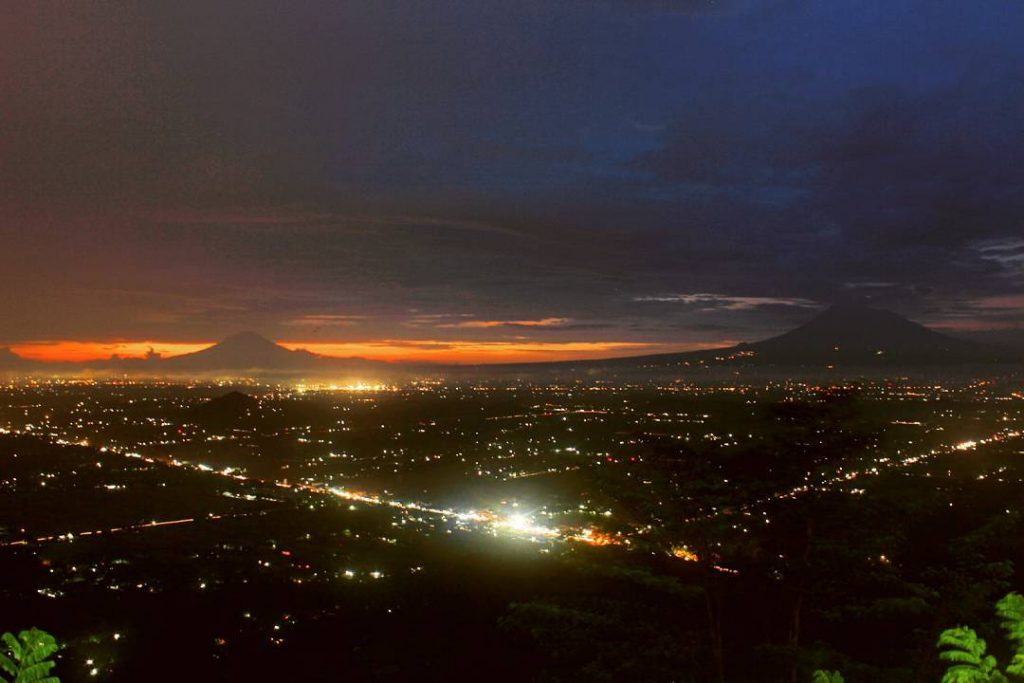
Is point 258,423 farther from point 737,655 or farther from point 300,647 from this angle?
point 737,655

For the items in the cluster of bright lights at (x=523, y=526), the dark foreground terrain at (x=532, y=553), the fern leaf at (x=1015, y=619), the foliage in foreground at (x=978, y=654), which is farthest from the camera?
the cluster of bright lights at (x=523, y=526)

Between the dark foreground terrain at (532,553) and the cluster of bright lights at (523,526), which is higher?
the dark foreground terrain at (532,553)

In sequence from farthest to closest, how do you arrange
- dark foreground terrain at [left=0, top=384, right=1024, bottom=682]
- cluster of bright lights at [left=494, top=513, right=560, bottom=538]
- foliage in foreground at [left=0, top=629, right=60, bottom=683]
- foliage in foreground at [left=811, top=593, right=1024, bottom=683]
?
cluster of bright lights at [left=494, top=513, right=560, bottom=538] → dark foreground terrain at [left=0, top=384, right=1024, bottom=682] → foliage in foreground at [left=811, top=593, right=1024, bottom=683] → foliage in foreground at [left=0, top=629, right=60, bottom=683]

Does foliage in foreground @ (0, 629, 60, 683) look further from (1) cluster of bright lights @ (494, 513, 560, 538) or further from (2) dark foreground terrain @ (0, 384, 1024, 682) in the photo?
(1) cluster of bright lights @ (494, 513, 560, 538)

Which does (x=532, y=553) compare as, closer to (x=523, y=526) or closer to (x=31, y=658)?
(x=523, y=526)

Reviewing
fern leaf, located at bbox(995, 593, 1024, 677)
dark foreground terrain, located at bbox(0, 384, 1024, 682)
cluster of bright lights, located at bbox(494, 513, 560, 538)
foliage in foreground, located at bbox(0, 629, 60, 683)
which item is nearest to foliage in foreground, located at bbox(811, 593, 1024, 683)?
fern leaf, located at bbox(995, 593, 1024, 677)

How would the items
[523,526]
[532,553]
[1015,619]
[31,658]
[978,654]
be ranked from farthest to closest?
[523,526] < [532,553] < [1015,619] < [978,654] < [31,658]

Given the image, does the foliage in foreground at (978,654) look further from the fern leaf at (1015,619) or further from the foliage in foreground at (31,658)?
the foliage in foreground at (31,658)

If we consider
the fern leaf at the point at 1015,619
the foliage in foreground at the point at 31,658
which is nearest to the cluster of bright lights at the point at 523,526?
the fern leaf at the point at 1015,619

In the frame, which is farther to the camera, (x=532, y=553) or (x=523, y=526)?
(x=523, y=526)

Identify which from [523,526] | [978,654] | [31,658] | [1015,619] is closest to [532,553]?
[523,526]

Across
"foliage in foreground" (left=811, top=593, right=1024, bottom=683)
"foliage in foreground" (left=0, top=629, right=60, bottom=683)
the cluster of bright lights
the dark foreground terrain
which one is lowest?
the cluster of bright lights

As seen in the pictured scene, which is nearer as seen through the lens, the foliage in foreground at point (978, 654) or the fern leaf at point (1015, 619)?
the foliage in foreground at point (978, 654)

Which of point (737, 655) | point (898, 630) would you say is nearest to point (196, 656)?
point (737, 655)
